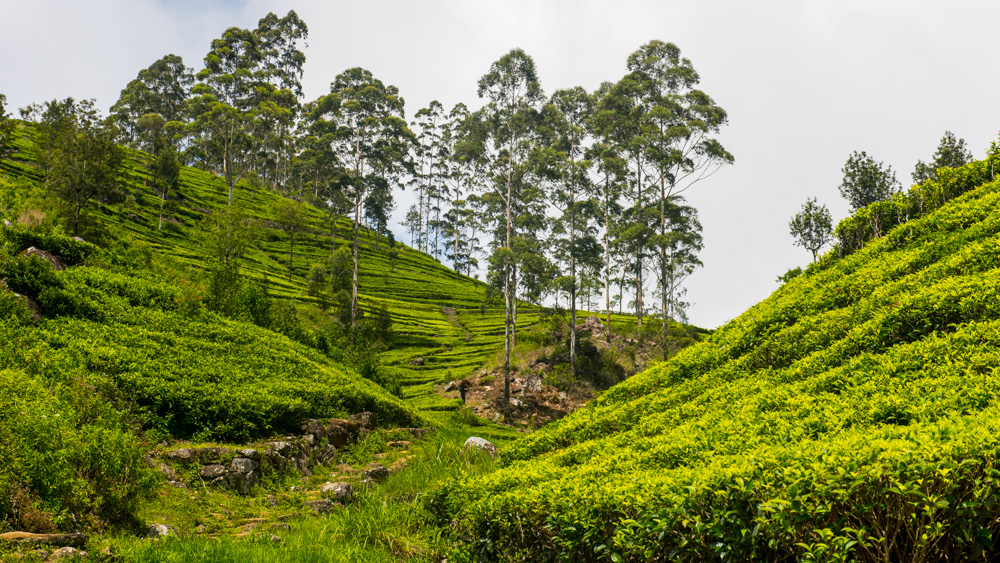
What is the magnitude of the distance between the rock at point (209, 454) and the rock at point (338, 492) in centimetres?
200

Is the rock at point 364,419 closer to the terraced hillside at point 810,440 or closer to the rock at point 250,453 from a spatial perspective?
the rock at point 250,453

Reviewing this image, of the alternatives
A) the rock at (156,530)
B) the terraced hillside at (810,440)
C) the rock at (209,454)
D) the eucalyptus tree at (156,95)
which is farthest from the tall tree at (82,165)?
the eucalyptus tree at (156,95)

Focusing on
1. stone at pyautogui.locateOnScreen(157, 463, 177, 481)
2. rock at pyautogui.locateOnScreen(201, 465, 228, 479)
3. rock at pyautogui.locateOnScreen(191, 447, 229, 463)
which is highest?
rock at pyautogui.locateOnScreen(191, 447, 229, 463)

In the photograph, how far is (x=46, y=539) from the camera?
6.04 metres

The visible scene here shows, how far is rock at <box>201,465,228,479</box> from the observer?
10000 millimetres

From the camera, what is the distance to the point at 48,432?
284 inches

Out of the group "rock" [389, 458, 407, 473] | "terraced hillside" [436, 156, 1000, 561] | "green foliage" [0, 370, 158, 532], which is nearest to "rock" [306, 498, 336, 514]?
"rock" [389, 458, 407, 473]

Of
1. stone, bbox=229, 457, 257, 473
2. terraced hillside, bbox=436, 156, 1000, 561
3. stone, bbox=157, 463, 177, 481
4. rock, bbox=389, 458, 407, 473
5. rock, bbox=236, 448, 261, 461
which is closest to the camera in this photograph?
terraced hillside, bbox=436, 156, 1000, 561

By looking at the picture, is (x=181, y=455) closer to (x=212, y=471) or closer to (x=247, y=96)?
(x=212, y=471)

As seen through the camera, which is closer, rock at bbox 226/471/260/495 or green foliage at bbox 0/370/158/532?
green foliage at bbox 0/370/158/532

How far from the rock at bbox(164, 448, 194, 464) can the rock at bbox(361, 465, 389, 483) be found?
132 inches

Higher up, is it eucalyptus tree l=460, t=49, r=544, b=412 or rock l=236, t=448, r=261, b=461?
eucalyptus tree l=460, t=49, r=544, b=412

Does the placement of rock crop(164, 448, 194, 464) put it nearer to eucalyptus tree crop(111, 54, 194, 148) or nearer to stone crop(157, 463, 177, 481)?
stone crop(157, 463, 177, 481)

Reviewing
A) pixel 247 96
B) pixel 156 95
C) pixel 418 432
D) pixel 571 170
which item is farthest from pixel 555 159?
pixel 156 95
